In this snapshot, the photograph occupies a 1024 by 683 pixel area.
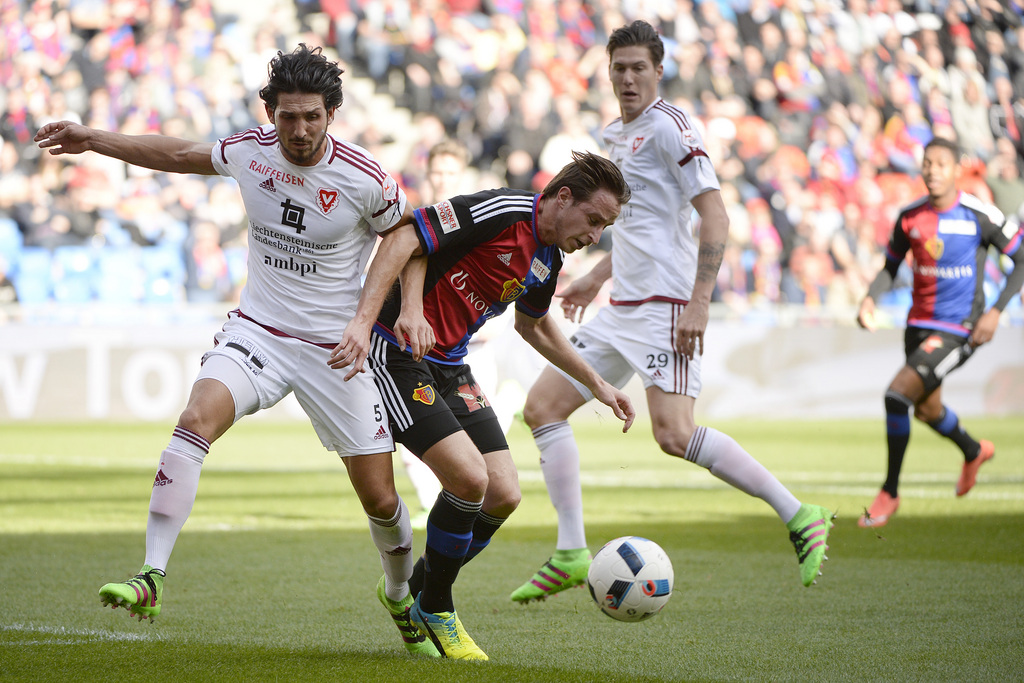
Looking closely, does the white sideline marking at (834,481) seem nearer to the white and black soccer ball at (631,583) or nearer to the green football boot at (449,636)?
the white and black soccer ball at (631,583)

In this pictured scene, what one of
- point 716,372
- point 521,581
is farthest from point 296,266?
point 716,372

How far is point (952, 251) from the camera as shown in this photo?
8.05m

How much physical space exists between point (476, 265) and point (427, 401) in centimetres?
55

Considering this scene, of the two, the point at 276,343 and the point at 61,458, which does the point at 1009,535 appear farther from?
the point at 61,458

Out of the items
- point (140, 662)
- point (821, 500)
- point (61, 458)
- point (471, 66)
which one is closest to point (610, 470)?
point (821, 500)

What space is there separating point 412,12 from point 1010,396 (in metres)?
10.8

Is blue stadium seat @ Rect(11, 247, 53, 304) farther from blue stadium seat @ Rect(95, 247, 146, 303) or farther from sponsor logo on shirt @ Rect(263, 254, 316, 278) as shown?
sponsor logo on shirt @ Rect(263, 254, 316, 278)

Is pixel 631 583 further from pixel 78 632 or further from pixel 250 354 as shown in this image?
pixel 78 632

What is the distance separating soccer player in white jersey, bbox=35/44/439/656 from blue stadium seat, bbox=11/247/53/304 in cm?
1042

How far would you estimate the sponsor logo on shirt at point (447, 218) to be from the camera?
4227mm

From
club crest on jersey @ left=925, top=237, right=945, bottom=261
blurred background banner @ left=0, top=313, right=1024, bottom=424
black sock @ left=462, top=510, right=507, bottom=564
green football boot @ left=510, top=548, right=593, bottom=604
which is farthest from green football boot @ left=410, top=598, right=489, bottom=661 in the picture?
blurred background banner @ left=0, top=313, right=1024, bottom=424

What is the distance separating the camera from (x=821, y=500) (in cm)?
865

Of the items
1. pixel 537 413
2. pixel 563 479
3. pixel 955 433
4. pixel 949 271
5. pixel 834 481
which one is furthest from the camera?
pixel 834 481

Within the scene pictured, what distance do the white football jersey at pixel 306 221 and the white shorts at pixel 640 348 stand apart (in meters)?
1.52
